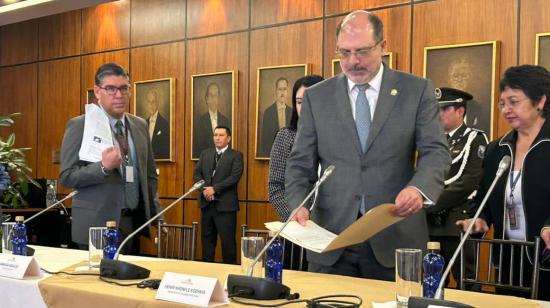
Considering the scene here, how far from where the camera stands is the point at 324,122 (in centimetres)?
236

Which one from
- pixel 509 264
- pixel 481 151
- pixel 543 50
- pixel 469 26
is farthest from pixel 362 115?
pixel 469 26

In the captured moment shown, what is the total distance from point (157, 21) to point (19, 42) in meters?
2.97

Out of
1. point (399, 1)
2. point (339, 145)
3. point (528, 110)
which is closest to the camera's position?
point (339, 145)

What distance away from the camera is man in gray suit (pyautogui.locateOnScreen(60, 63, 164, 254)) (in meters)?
3.07

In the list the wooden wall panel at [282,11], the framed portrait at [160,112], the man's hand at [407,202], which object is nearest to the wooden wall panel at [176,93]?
the framed portrait at [160,112]

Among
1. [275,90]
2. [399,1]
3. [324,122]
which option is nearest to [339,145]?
[324,122]

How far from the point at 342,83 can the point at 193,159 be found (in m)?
5.70

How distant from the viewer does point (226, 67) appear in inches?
305

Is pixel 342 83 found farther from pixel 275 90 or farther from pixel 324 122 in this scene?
pixel 275 90

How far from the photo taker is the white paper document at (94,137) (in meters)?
3.09

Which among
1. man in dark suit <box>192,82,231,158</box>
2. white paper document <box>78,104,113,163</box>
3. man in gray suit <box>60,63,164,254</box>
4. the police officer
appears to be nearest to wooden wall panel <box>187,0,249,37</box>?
man in dark suit <box>192,82,231,158</box>

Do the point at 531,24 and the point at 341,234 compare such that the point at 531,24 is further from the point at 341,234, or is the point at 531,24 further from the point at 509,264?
the point at 341,234

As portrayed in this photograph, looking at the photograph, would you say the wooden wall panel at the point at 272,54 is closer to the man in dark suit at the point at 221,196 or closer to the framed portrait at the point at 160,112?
the man in dark suit at the point at 221,196

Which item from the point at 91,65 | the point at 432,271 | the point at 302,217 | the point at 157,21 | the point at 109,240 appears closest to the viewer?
the point at 432,271
